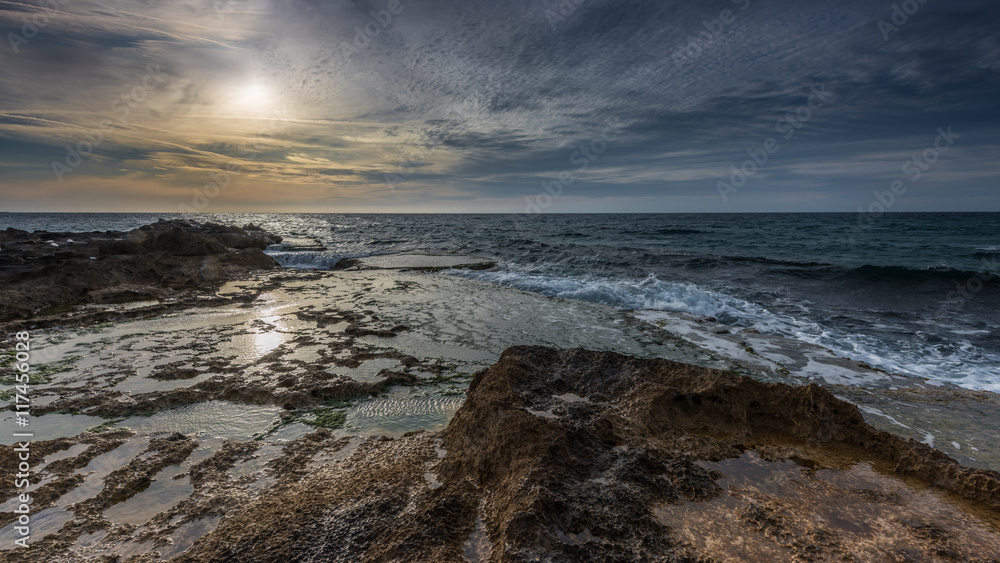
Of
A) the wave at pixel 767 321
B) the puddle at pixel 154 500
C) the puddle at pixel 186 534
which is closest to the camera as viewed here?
the puddle at pixel 186 534

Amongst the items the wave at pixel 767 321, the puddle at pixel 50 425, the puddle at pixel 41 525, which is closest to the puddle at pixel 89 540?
the puddle at pixel 41 525

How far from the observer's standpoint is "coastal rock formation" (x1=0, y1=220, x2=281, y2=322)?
936cm

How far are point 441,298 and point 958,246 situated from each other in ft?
130

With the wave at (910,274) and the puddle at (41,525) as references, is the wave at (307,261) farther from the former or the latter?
the wave at (910,274)

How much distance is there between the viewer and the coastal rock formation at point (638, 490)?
2.31 meters

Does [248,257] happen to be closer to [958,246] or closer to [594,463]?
[594,463]

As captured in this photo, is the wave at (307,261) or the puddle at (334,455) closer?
the puddle at (334,455)

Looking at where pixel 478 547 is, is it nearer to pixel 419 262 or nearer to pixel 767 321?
pixel 767 321

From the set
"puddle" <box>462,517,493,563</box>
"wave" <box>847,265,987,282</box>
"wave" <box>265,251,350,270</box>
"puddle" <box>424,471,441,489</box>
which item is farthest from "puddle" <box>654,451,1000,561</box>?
"wave" <box>265,251,350,270</box>

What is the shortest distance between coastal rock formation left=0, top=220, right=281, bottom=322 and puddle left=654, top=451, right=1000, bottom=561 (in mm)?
12809

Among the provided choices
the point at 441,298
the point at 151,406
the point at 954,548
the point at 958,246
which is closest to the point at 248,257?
the point at 441,298

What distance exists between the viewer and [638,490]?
2.74m

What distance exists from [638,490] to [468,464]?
130 cm

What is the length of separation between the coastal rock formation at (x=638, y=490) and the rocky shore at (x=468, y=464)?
16 millimetres
